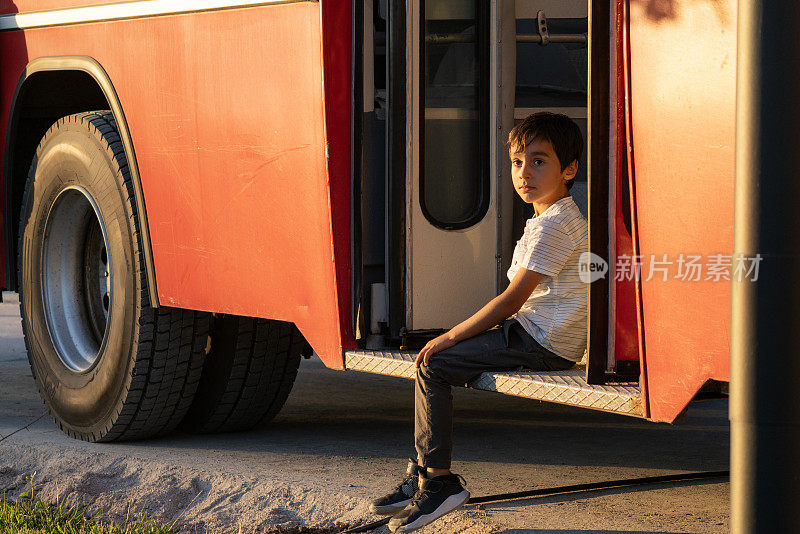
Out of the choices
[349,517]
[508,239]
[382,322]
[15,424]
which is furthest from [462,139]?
[15,424]

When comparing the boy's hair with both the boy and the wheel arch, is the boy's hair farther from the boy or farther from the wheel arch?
the wheel arch

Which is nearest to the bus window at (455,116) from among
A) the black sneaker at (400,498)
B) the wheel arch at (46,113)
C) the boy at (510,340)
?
the boy at (510,340)

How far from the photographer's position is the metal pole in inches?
91.8

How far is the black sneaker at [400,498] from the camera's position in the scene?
Answer: 12.1 feet

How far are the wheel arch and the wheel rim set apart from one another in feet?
1.31

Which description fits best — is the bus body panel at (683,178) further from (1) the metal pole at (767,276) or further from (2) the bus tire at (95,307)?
(2) the bus tire at (95,307)

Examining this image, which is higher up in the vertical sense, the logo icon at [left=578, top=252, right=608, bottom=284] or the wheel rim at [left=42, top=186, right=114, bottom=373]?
the logo icon at [left=578, top=252, right=608, bottom=284]

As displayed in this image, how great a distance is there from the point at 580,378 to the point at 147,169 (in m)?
2.02

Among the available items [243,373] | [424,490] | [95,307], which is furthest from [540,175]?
[95,307]

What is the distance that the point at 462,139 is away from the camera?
4.25 meters

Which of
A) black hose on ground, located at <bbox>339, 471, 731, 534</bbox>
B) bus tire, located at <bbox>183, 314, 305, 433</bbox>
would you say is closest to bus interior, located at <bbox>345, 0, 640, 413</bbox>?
black hose on ground, located at <bbox>339, 471, 731, 534</bbox>

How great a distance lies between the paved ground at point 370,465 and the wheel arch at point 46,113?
69 cm

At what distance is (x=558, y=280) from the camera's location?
3.76 meters

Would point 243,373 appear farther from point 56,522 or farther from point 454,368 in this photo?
point 454,368
